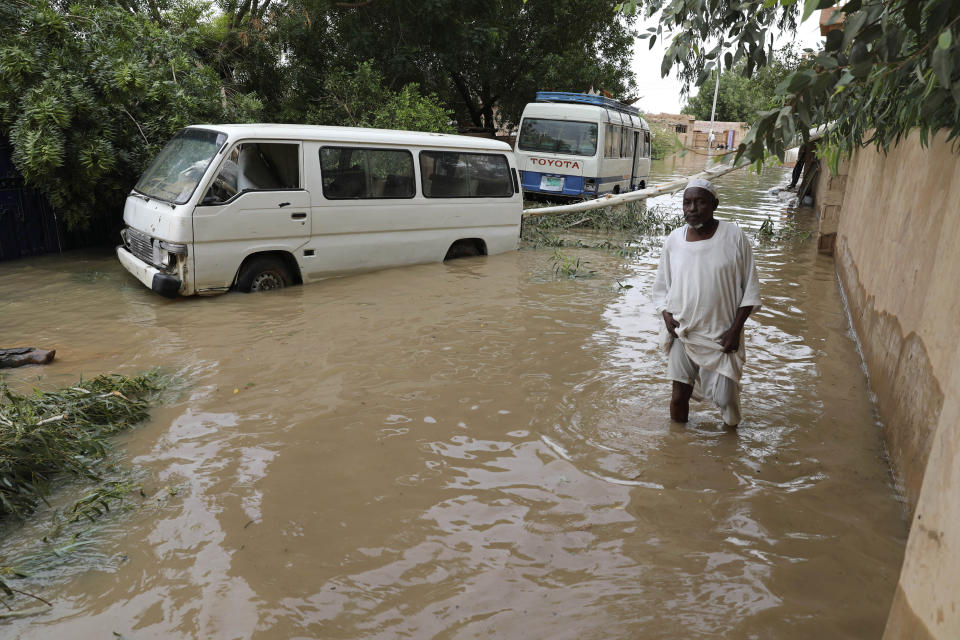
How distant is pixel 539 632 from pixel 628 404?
105 inches

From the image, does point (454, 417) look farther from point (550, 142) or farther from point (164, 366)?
point (550, 142)

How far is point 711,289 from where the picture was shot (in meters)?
4.20

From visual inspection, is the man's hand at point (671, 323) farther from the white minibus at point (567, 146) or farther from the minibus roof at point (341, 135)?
the white minibus at point (567, 146)

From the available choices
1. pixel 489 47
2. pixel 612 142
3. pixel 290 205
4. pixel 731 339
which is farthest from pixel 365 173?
pixel 489 47

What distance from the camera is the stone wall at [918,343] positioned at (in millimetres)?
2066

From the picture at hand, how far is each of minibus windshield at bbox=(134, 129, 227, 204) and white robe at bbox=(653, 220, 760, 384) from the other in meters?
4.94

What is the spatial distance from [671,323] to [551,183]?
37.3 feet

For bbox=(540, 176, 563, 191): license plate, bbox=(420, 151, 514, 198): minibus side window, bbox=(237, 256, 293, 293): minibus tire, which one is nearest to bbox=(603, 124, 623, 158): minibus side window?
bbox=(540, 176, 563, 191): license plate

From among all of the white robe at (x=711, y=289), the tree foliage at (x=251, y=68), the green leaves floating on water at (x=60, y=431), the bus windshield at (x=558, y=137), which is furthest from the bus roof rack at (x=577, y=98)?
the green leaves floating on water at (x=60, y=431)

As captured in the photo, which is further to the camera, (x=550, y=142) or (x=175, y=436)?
(x=550, y=142)

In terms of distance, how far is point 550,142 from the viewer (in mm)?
15445

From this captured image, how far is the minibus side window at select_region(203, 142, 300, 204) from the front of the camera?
23.4 ft

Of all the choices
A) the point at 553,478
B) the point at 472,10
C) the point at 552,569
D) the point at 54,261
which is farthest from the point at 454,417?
the point at 472,10

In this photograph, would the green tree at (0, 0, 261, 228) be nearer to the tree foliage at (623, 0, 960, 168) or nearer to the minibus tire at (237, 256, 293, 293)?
the minibus tire at (237, 256, 293, 293)
